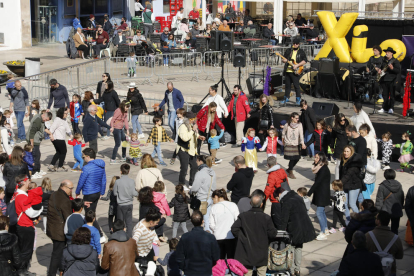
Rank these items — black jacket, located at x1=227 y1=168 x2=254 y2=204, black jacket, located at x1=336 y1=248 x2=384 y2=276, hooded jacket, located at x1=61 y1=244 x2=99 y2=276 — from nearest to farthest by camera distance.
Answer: black jacket, located at x1=336 y1=248 x2=384 y2=276
hooded jacket, located at x1=61 y1=244 x2=99 y2=276
black jacket, located at x1=227 y1=168 x2=254 y2=204

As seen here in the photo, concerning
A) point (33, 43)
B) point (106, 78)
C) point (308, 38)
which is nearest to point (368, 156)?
point (106, 78)

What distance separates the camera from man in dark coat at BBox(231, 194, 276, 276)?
8.28 metres

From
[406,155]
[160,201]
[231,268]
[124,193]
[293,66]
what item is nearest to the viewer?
[231,268]

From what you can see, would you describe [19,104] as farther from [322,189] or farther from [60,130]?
[322,189]

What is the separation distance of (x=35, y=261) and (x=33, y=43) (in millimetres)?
23550

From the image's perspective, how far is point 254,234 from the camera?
27.2 feet

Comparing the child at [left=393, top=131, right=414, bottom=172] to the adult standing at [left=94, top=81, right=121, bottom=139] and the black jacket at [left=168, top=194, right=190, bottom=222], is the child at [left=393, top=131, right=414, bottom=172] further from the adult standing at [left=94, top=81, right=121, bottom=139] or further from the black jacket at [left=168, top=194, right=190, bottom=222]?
the adult standing at [left=94, top=81, right=121, bottom=139]

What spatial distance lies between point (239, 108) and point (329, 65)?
Answer: 5020 mm

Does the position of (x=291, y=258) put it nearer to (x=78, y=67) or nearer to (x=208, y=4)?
(x=78, y=67)

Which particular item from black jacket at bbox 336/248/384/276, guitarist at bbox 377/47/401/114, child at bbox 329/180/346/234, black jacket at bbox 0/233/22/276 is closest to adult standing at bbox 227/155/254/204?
child at bbox 329/180/346/234

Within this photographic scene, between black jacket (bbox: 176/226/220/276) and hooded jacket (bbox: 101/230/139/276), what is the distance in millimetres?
570

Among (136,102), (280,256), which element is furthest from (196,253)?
(136,102)

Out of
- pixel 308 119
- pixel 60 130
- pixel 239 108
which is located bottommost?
pixel 60 130

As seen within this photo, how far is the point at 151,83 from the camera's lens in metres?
23.6
